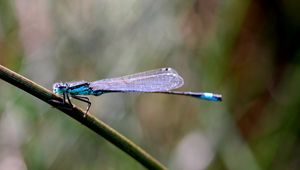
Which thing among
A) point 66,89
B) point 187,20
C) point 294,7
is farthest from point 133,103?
point 66,89

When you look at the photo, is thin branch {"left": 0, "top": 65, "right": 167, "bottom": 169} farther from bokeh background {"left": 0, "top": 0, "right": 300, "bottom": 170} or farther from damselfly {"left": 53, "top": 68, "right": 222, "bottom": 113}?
bokeh background {"left": 0, "top": 0, "right": 300, "bottom": 170}

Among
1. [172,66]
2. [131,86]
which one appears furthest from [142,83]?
[172,66]

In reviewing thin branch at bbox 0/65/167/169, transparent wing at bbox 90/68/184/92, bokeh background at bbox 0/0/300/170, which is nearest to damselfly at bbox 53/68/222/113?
transparent wing at bbox 90/68/184/92

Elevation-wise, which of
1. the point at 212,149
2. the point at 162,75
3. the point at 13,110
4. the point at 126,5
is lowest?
the point at 212,149

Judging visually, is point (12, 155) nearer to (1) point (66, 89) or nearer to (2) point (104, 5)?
(2) point (104, 5)

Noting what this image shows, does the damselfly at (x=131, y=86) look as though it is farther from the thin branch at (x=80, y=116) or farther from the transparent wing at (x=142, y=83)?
the thin branch at (x=80, y=116)

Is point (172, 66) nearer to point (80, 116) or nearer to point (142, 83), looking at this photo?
point (142, 83)
